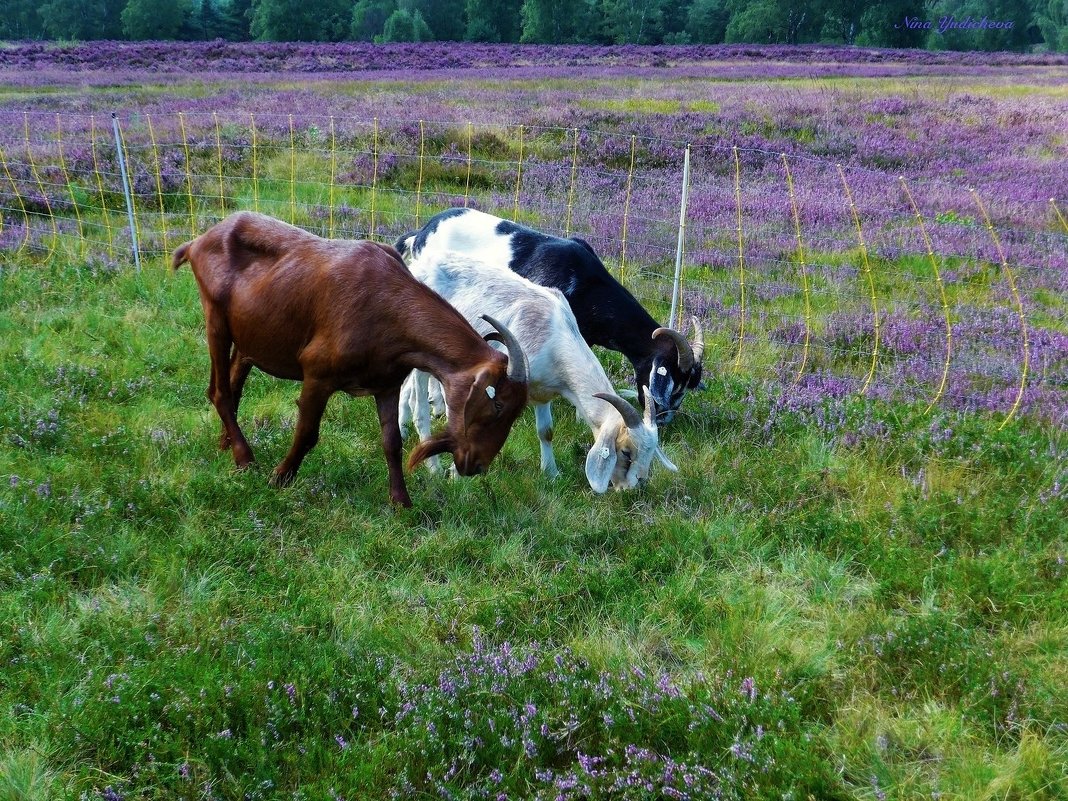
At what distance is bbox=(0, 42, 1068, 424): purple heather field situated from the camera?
8.05 meters

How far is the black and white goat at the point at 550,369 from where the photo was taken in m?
5.53

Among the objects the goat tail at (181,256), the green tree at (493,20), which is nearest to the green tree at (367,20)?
the green tree at (493,20)

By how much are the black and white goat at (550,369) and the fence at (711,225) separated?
2276mm

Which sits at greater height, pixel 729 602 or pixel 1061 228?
pixel 1061 228

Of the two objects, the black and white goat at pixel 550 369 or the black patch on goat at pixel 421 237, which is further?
the black patch on goat at pixel 421 237

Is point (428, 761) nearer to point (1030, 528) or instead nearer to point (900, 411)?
point (1030, 528)

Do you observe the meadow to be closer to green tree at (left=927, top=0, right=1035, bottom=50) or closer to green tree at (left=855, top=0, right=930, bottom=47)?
green tree at (left=855, top=0, right=930, bottom=47)

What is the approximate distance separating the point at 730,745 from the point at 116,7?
72015 millimetres

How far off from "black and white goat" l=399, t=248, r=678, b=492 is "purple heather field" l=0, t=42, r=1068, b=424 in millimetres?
1935

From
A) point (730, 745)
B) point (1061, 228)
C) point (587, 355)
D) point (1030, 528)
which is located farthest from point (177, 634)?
point (1061, 228)

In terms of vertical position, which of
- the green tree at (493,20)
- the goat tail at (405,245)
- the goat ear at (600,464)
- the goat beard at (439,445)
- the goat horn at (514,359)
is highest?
the green tree at (493,20)

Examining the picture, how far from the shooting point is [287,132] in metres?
16.6

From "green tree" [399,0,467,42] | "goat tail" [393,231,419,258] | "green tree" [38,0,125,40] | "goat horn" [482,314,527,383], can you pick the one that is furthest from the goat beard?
"green tree" [399,0,467,42]

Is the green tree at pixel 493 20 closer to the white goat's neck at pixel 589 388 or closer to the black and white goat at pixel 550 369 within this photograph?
the black and white goat at pixel 550 369
